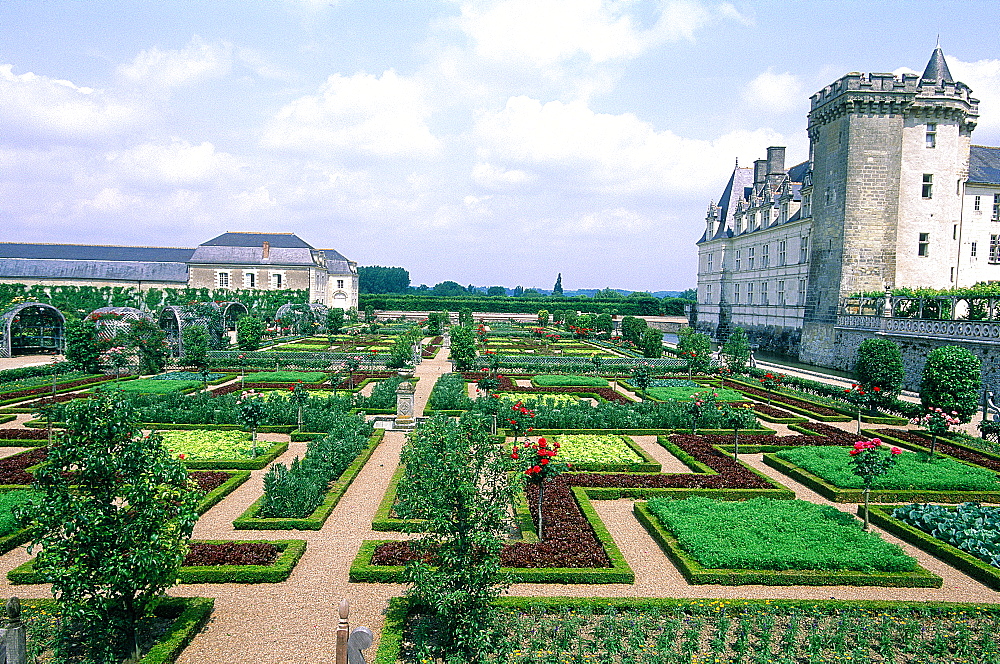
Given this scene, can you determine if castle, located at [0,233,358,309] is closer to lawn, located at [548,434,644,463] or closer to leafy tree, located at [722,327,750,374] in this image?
leafy tree, located at [722,327,750,374]

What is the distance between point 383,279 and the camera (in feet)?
516

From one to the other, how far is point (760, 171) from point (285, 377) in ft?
147

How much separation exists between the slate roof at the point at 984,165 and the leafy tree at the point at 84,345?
49978mm

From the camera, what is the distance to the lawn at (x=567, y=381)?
94.6ft

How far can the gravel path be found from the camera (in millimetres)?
7996

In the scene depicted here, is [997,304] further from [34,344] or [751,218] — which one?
[34,344]

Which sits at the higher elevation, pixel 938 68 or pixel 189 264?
pixel 938 68

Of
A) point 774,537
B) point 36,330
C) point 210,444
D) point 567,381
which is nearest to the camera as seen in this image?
point 774,537

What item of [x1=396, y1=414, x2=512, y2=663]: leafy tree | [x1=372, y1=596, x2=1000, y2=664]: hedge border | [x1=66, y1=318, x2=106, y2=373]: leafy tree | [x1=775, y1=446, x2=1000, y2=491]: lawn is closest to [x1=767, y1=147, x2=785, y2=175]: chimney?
[x1=775, y1=446, x2=1000, y2=491]: lawn

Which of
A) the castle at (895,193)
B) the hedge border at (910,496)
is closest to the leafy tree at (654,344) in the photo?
the castle at (895,193)

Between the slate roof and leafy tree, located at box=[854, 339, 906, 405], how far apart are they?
21780 millimetres

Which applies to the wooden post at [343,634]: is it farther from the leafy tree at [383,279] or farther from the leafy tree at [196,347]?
the leafy tree at [383,279]

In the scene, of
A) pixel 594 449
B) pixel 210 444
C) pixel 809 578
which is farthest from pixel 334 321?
pixel 809 578

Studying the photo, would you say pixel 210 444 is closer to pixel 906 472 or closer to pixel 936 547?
pixel 936 547
